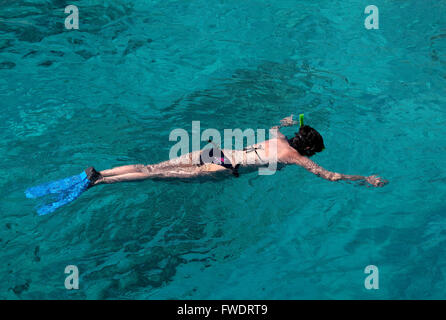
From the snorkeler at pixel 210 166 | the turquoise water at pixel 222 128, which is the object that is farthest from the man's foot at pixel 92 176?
the turquoise water at pixel 222 128

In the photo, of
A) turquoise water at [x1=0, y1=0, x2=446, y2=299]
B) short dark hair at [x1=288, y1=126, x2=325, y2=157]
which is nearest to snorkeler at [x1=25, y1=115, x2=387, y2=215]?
short dark hair at [x1=288, y1=126, x2=325, y2=157]

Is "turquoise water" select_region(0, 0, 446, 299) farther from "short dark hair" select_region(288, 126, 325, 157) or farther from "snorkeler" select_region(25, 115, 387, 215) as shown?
"short dark hair" select_region(288, 126, 325, 157)

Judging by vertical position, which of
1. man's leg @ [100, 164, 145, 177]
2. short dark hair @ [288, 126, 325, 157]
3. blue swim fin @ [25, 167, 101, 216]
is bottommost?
blue swim fin @ [25, 167, 101, 216]

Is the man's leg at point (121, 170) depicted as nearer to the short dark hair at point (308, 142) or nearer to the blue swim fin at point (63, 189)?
the blue swim fin at point (63, 189)

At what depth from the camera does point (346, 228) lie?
16.3 feet

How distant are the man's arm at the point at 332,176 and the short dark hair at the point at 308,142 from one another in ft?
0.31

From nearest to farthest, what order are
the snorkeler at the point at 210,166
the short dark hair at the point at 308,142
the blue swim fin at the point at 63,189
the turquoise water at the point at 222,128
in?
1. the turquoise water at the point at 222,128
2. the blue swim fin at the point at 63,189
3. the snorkeler at the point at 210,166
4. the short dark hair at the point at 308,142

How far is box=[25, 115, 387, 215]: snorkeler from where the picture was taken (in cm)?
468

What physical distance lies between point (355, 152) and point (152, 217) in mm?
2727

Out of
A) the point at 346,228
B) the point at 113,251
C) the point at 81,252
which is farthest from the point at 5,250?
the point at 346,228

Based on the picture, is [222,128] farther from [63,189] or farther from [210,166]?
[63,189]

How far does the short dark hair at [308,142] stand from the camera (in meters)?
4.91

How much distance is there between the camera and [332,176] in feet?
15.9

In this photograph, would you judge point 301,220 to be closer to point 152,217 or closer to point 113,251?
point 152,217
